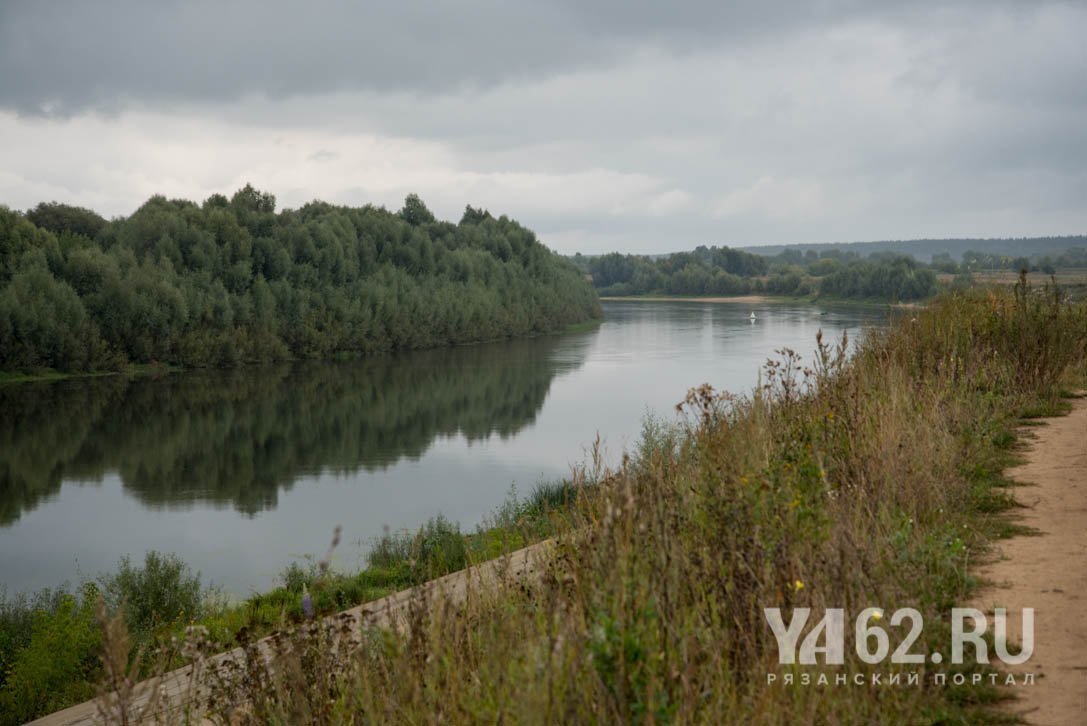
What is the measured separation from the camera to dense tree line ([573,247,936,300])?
9512 centimetres

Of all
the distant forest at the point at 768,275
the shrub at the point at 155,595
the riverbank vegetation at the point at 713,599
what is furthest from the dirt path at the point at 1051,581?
the distant forest at the point at 768,275

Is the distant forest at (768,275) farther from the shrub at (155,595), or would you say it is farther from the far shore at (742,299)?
the shrub at (155,595)

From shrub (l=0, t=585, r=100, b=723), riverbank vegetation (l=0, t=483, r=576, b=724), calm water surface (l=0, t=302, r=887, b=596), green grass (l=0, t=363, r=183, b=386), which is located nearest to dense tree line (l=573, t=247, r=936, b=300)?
calm water surface (l=0, t=302, r=887, b=596)

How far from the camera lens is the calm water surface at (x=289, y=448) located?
18.7m

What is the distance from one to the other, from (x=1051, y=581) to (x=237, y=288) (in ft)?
164

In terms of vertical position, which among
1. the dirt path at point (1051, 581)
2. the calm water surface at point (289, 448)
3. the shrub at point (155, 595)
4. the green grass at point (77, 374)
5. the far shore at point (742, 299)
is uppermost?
the dirt path at point (1051, 581)

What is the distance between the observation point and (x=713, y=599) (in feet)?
12.9

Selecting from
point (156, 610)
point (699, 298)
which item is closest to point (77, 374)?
point (156, 610)

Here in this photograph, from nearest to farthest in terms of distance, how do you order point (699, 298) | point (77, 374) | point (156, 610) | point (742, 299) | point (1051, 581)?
point (1051, 581), point (156, 610), point (77, 374), point (742, 299), point (699, 298)

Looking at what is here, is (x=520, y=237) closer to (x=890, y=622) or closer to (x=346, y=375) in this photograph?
(x=346, y=375)

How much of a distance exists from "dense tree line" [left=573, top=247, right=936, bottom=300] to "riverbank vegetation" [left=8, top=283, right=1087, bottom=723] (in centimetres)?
8667

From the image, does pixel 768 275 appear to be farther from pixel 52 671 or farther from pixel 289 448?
pixel 52 671

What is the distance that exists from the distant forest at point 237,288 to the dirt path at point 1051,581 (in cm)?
4018

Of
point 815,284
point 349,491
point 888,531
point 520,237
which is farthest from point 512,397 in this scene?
point 815,284
